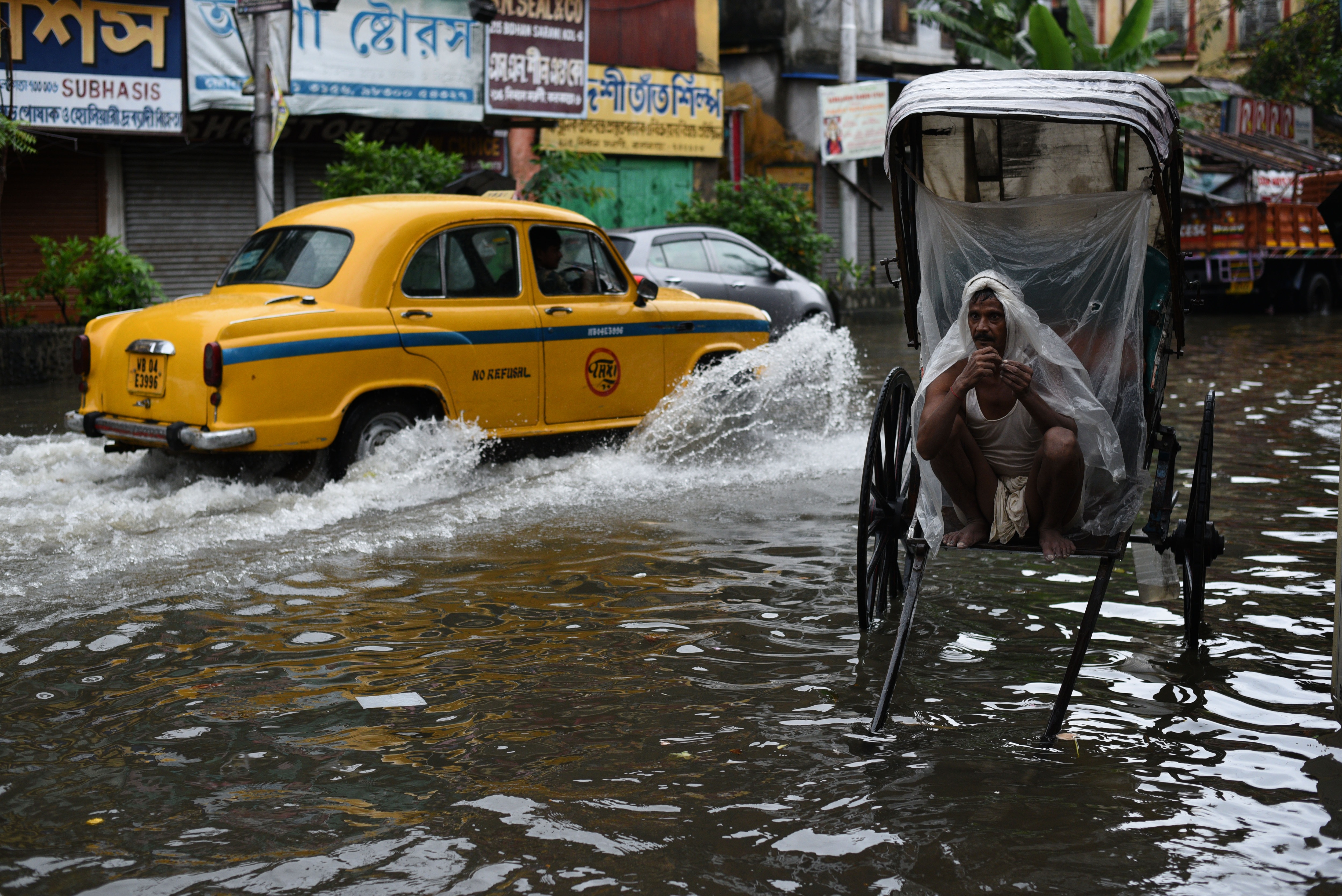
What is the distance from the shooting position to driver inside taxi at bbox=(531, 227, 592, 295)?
9117 millimetres

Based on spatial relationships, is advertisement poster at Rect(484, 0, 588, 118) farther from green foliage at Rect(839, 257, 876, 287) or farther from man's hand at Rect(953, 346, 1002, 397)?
man's hand at Rect(953, 346, 1002, 397)

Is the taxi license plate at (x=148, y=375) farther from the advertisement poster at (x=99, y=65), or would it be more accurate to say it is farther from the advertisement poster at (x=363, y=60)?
the advertisement poster at (x=99, y=65)

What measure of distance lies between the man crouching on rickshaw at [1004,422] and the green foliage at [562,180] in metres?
14.7

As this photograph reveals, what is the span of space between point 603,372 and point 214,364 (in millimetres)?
2767

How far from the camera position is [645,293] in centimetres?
959

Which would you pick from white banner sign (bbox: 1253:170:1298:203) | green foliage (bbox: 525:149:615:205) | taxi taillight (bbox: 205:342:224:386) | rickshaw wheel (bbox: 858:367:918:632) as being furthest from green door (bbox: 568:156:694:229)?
rickshaw wheel (bbox: 858:367:918:632)

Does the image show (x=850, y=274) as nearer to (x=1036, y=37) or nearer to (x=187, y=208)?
(x=1036, y=37)

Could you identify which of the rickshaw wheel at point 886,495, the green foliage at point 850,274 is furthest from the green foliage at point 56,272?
the green foliage at point 850,274

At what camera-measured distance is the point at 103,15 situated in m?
15.5

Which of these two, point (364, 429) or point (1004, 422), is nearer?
point (1004, 422)

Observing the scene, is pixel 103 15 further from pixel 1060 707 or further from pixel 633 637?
pixel 1060 707

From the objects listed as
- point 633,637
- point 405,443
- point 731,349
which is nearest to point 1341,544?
point 633,637

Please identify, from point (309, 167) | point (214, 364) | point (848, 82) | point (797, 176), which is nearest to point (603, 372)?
point (214, 364)

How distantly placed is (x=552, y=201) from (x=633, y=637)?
1505cm
